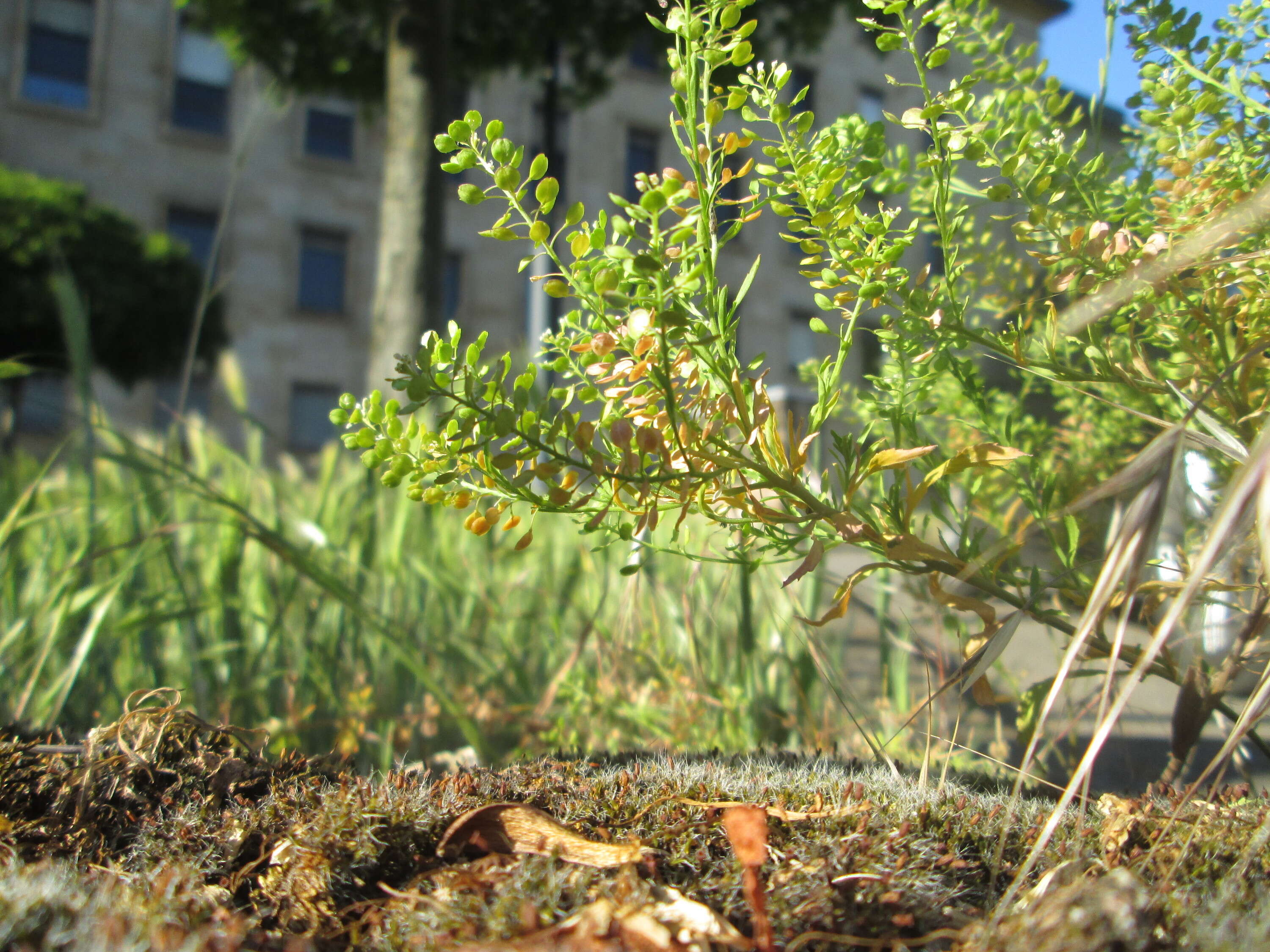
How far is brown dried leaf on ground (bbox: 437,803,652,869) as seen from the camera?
0.60 meters

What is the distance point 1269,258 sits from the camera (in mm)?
720

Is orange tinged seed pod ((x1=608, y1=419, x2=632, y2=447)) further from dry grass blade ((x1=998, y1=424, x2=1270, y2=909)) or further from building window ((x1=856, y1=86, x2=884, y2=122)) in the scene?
building window ((x1=856, y1=86, x2=884, y2=122))

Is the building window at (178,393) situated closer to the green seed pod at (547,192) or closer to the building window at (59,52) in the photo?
the building window at (59,52)

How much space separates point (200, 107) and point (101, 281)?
5.10m

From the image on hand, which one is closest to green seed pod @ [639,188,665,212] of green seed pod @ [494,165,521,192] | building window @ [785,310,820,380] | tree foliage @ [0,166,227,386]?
green seed pod @ [494,165,521,192]

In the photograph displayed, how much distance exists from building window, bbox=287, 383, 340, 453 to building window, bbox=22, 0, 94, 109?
5225 mm

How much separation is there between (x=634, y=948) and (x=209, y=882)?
356 millimetres

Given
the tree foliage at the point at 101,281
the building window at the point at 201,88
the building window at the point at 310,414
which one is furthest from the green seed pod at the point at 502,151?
the building window at the point at 201,88

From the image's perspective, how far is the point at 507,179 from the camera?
643 mm

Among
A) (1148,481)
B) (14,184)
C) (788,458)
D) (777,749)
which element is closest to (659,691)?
(777,749)

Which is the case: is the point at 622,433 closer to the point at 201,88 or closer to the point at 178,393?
the point at 178,393

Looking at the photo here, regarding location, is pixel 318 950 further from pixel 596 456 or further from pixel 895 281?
pixel 895 281

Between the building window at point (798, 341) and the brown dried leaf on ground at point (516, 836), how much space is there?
15537mm

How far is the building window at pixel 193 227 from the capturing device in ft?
42.9
